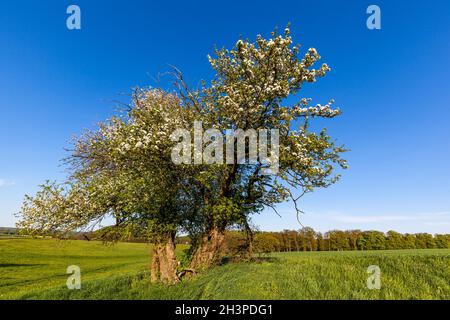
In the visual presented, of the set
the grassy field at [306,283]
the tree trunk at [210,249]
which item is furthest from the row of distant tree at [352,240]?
the grassy field at [306,283]

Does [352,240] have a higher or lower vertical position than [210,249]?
lower

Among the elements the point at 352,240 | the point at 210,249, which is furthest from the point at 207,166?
the point at 352,240

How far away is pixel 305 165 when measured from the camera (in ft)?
51.4

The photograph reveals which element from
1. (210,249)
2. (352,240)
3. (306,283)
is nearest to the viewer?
(306,283)

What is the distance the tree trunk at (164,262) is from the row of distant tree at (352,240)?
1492 inches

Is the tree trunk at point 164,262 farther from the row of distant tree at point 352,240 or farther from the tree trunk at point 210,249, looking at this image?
the row of distant tree at point 352,240

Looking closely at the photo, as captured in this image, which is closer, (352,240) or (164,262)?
(164,262)

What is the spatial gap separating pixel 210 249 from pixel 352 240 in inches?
2743

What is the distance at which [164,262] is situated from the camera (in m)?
18.1

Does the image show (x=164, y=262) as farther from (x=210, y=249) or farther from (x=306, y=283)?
(x=306, y=283)

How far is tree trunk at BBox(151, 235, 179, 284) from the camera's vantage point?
1756 cm

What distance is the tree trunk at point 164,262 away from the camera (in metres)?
17.6

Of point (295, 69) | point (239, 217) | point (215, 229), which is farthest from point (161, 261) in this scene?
point (295, 69)

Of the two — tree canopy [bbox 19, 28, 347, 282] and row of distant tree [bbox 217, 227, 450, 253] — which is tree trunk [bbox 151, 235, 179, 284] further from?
row of distant tree [bbox 217, 227, 450, 253]
